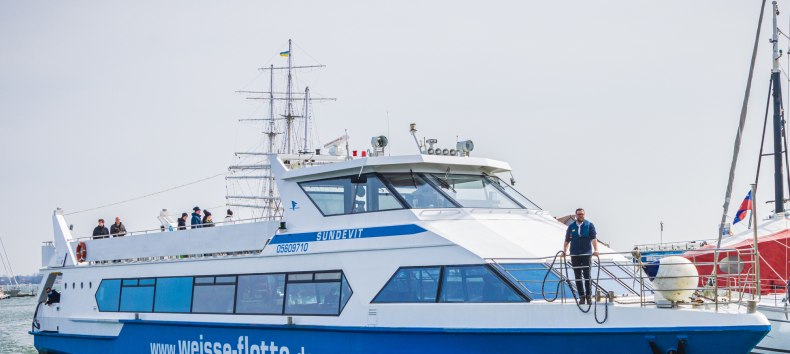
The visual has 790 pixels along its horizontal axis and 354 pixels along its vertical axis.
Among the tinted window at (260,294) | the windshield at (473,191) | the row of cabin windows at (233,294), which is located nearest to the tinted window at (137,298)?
the row of cabin windows at (233,294)

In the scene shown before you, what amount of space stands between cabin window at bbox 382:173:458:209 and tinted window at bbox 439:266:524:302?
4.91ft

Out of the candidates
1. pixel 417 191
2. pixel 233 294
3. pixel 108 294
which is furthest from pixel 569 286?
pixel 108 294

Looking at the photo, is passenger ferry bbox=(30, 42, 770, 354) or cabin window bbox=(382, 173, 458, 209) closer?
passenger ferry bbox=(30, 42, 770, 354)

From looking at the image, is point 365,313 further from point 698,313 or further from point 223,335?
point 698,313

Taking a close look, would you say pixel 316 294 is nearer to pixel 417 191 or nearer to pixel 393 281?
pixel 393 281

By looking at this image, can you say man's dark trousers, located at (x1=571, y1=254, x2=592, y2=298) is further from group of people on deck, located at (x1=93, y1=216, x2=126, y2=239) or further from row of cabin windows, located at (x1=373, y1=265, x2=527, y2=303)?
group of people on deck, located at (x1=93, y1=216, x2=126, y2=239)

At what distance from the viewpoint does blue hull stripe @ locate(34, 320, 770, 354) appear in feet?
36.2

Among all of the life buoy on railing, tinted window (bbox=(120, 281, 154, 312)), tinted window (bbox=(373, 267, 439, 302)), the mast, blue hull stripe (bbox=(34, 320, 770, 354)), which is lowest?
blue hull stripe (bbox=(34, 320, 770, 354))

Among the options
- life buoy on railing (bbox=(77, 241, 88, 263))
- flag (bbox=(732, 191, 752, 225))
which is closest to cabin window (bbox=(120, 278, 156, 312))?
life buoy on railing (bbox=(77, 241, 88, 263))

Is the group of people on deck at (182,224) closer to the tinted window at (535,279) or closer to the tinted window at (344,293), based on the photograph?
the tinted window at (344,293)

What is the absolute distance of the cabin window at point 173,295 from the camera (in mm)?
16609

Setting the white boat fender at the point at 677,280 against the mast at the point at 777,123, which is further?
the mast at the point at 777,123

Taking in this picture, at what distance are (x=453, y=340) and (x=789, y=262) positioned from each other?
11.3 meters

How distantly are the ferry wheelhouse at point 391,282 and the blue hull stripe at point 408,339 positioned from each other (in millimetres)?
17
